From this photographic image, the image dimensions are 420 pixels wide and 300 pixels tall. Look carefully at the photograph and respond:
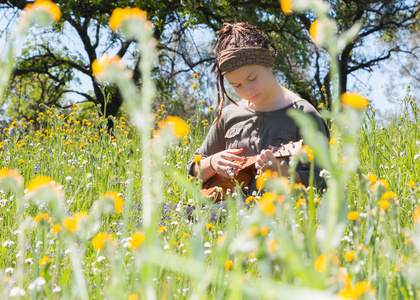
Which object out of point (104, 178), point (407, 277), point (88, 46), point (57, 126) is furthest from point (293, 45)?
point (407, 277)

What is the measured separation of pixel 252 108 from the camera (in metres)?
3.10

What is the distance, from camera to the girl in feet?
9.18

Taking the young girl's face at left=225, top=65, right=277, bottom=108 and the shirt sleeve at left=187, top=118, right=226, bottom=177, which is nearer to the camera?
the young girl's face at left=225, top=65, right=277, bottom=108

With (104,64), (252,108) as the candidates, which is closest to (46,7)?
(104,64)

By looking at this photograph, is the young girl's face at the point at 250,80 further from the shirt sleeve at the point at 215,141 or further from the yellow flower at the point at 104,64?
the yellow flower at the point at 104,64

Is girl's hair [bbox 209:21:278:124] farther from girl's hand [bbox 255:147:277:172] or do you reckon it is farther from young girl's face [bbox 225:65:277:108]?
girl's hand [bbox 255:147:277:172]

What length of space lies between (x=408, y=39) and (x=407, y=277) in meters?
19.6

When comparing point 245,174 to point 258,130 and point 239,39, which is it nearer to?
point 258,130

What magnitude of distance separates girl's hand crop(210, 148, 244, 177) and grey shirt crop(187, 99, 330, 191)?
182 millimetres

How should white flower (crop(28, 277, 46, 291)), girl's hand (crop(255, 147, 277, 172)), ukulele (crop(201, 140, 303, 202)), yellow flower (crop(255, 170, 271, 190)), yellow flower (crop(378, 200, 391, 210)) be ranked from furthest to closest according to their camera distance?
ukulele (crop(201, 140, 303, 202)), girl's hand (crop(255, 147, 277, 172)), yellow flower (crop(255, 170, 271, 190)), yellow flower (crop(378, 200, 391, 210)), white flower (crop(28, 277, 46, 291))

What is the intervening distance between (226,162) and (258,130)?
1.37 feet

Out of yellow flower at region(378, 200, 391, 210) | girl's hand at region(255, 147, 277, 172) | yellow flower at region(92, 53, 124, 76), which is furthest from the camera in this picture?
girl's hand at region(255, 147, 277, 172)

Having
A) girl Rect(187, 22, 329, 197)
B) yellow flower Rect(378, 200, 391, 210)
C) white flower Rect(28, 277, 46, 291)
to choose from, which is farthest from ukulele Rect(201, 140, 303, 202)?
white flower Rect(28, 277, 46, 291)

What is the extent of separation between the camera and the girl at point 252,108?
280cm
